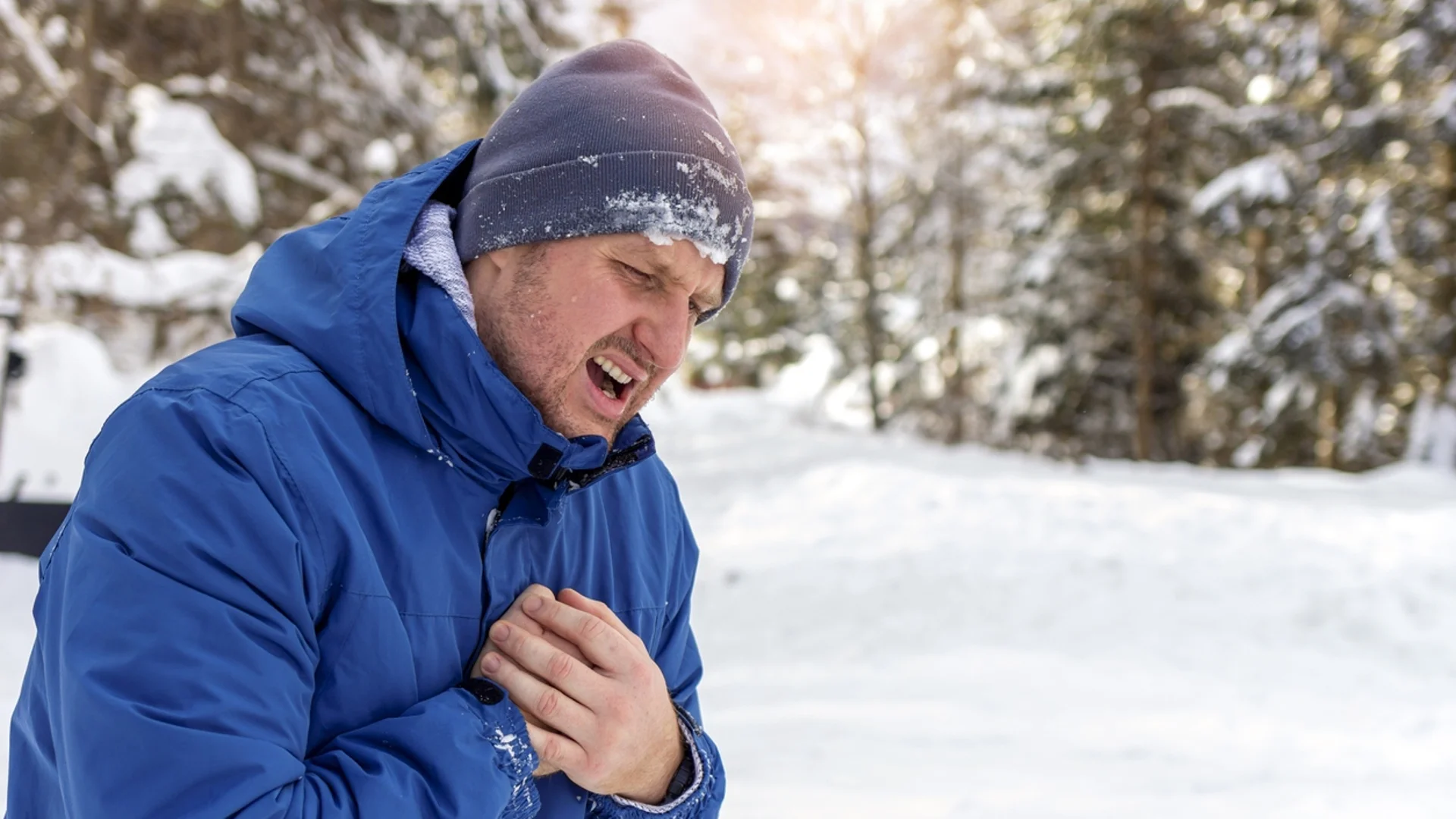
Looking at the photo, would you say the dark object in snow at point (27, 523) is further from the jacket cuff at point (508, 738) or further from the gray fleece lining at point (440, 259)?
the jacket cuff at point (508, 738)

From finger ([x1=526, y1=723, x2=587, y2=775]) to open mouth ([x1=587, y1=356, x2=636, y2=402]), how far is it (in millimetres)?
456

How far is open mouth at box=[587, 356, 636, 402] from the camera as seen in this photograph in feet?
4.93

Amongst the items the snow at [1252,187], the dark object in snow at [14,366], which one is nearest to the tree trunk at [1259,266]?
the snow at [1252,187]

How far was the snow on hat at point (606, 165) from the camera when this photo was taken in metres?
1.46

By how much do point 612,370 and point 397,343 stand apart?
31 centimetres

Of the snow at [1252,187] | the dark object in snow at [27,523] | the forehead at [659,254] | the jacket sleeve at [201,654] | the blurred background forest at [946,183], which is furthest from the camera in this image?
the snow at [1252,187]

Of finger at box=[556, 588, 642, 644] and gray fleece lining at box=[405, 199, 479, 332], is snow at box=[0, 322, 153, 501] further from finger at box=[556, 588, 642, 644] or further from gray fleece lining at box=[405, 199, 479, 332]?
finger at box=[556, 588, 642, 644]

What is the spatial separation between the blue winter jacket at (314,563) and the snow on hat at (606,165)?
10cm

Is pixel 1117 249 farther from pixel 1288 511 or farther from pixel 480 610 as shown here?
pixel 480 610

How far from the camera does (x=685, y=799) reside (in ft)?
5.33

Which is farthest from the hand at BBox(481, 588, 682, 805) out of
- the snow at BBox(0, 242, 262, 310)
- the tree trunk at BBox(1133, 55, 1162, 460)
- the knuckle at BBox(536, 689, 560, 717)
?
the tree trunk at BBox(1133, 55, 1162, 460)

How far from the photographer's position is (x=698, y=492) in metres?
10.5

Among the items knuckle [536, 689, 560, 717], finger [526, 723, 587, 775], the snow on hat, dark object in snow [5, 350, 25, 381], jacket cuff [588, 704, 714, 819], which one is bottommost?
dark object in snow [5, 350, 25, 381]

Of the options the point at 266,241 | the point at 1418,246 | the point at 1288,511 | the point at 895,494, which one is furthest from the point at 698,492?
the point at 1418,246
